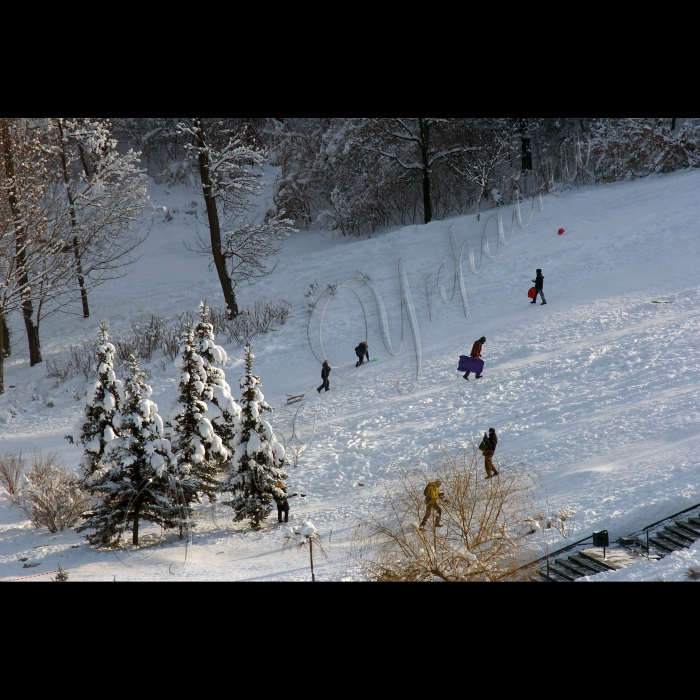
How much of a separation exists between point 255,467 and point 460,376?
22.7ft

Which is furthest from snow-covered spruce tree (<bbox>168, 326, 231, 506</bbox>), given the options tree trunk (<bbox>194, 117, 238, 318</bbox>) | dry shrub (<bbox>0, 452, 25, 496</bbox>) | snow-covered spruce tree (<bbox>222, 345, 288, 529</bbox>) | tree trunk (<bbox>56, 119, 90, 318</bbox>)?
tree trunk (<bbox>56, 119, 90, 318</bbox>)

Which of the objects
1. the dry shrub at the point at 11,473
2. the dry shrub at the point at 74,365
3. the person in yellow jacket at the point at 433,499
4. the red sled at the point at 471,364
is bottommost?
the dry shrub at the point at 11,473

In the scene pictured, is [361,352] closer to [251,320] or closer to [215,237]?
[251,320]

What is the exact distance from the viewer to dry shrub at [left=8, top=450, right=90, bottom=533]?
13164 mm

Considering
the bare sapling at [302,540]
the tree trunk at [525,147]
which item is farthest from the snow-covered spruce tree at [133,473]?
the tree trunk at [525,147]

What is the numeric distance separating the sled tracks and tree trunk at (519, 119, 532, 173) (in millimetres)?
20735

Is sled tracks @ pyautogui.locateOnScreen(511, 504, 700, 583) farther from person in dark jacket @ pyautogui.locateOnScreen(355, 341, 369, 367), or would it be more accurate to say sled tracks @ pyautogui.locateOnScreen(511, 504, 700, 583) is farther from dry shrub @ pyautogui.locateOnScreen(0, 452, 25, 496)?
dry shrub @ pyautogui.locateOnScreen(0, 452, 25, 496)

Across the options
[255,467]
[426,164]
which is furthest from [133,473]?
[426,164]

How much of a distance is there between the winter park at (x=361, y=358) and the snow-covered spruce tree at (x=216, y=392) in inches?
2.9

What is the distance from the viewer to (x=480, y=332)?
2000 cm

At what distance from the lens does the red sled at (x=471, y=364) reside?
672 inches

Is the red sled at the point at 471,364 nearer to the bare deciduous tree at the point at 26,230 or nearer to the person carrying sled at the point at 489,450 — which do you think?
the person carrying sled at the point at 489,450

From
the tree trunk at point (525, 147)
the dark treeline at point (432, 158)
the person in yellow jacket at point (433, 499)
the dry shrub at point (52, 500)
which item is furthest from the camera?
the tree trunk at point (525, 147)

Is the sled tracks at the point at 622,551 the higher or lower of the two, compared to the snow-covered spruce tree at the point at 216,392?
lower
